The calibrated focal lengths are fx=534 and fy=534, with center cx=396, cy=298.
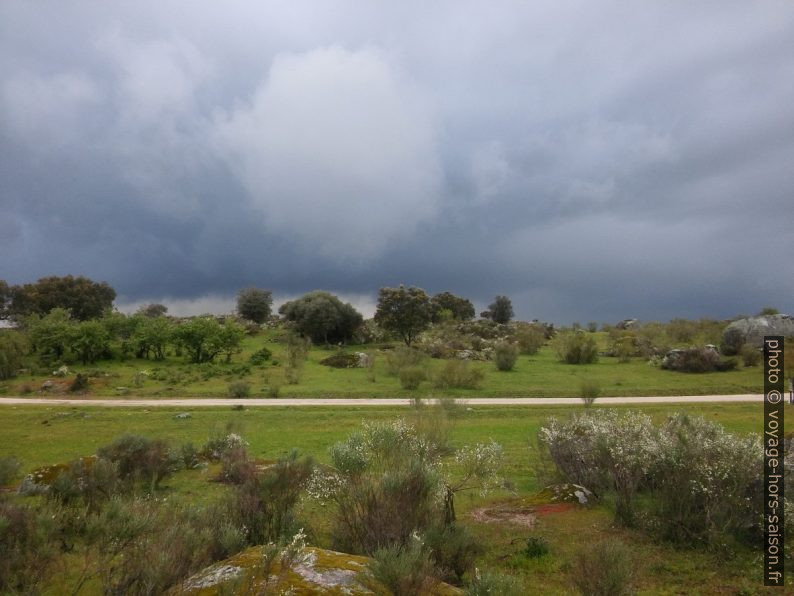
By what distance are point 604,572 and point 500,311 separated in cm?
10343

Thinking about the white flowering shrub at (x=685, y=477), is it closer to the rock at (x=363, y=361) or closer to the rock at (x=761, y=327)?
the rock at (x=363, y=361)

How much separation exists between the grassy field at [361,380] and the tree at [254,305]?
36985mm

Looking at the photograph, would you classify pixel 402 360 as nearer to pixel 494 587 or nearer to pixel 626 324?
pixel 494 587

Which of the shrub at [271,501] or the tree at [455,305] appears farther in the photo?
the tree at [455,305]

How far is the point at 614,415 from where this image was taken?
42.6 ft

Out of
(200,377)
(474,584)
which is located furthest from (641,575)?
(200,377)

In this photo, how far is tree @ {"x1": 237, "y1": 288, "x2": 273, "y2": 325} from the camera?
293 feet

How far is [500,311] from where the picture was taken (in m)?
108

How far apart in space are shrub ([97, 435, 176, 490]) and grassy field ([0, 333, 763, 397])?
20.4 m

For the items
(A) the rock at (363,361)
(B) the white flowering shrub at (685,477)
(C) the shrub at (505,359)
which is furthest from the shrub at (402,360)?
(B) the white flowering shrub at (685,477)

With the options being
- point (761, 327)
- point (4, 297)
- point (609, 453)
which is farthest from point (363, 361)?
point (4, 297)

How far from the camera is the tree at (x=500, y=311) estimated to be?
107 meters

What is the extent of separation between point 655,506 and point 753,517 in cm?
162

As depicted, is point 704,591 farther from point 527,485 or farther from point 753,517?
point 527,485
